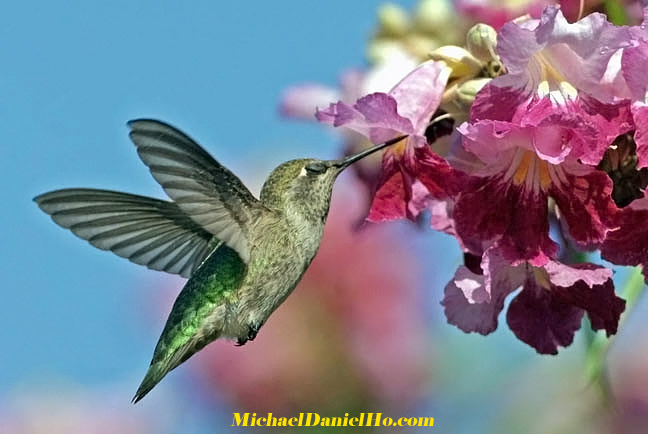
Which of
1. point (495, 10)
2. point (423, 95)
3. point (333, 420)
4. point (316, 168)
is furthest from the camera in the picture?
point (333, 420)

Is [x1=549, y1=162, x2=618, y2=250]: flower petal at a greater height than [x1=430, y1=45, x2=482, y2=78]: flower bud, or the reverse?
[x1=430, y1=45, x2=482, y2=78]: flower bud

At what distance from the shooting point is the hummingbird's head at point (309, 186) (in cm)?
172

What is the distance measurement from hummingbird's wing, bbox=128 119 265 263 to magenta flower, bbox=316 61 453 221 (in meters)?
0.16

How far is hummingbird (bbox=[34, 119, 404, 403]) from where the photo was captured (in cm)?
170

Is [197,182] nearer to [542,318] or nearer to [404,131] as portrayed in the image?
[404,131]

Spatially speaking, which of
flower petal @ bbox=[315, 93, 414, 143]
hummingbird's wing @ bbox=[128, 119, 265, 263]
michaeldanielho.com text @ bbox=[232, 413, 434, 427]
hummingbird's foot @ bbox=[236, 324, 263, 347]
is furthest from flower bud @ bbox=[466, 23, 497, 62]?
michaeldanielho.com text @ bbox=[232, 413, 434, 427]

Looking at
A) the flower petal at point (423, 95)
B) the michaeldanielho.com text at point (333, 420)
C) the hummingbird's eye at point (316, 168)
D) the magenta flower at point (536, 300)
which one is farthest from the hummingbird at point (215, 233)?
the michaeldanielho.com text at point (333, 420)

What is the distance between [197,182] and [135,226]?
7.1 inches

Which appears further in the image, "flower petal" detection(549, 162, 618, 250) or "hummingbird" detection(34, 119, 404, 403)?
"hummingbird" detection(34, 119, 404, 403)

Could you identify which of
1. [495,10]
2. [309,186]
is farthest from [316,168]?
[495,10]

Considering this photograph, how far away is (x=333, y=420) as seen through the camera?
111 inches

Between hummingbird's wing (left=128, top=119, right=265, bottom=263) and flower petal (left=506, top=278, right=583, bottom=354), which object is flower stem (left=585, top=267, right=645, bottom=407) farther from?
hummingbird's wing (left=128, top=119, right=265, bottom=263)

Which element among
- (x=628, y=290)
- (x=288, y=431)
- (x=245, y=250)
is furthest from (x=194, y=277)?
(x=288, y=431)

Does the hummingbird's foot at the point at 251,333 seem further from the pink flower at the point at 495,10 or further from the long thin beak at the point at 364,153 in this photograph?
the pink flower at the point at 495,10
